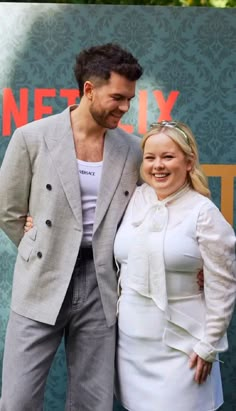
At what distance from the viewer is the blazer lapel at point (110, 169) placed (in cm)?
298

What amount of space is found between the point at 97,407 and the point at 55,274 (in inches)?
22.7

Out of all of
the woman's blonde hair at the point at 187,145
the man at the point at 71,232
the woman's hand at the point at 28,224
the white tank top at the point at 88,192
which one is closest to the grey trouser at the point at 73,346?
the man at the point at 71,232

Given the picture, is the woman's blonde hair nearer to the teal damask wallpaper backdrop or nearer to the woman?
the woman

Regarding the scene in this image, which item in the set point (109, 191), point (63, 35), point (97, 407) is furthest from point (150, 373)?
point (63, 35)

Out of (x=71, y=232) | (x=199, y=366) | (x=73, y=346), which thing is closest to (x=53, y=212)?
(x=71, y=232)

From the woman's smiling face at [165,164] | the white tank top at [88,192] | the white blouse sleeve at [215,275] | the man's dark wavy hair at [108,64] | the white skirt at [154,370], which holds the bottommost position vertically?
the white skirt at [154,370]

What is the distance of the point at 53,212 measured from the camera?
297 centimetres

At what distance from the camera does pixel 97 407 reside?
3109 millimetres

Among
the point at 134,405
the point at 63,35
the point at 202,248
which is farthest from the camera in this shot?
the point at 63,35

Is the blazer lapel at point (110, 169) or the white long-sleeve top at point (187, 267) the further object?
the blazer lapel at point (110, 169)

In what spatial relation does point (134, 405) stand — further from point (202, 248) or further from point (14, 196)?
point (14, 196)

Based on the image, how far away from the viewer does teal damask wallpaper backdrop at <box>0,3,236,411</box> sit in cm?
388

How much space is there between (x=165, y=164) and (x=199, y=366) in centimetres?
72

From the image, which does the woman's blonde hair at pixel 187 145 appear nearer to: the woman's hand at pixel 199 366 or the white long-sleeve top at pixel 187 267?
the white long-sleeve top at pixel 187 267
